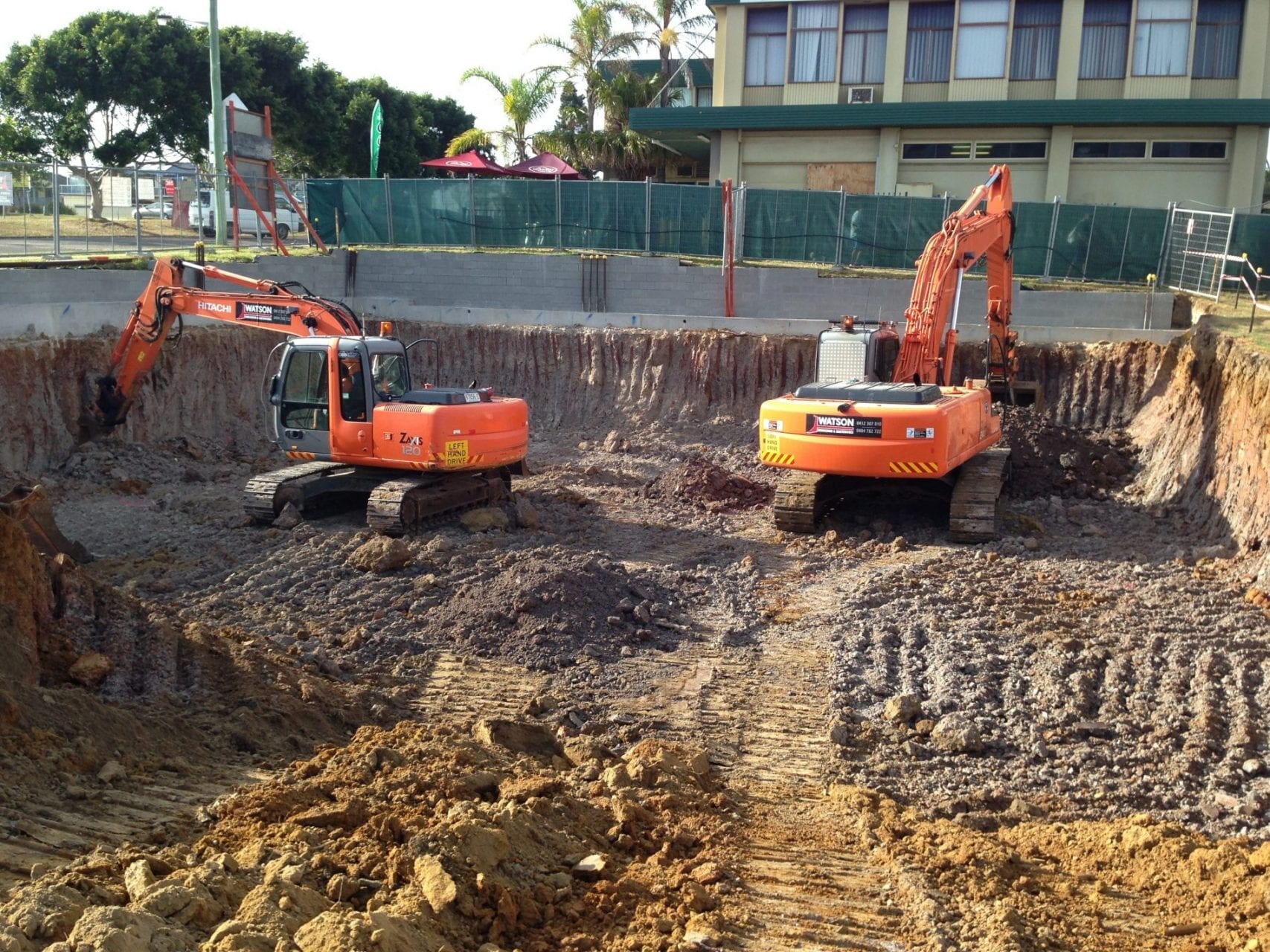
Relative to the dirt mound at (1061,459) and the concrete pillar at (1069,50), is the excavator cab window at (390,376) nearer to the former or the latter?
the dirt mound at (1061,459)

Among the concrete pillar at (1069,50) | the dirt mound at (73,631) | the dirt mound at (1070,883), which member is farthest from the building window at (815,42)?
the dirt mound at (1070,883)

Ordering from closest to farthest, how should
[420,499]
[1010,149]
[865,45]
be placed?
[420,499] → [1010,149] → [865,45]

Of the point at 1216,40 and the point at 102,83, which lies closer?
the point at 1216,40

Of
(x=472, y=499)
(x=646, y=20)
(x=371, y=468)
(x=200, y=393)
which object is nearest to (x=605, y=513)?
(x=472, y=499)

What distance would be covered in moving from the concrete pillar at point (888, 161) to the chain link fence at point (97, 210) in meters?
14.4

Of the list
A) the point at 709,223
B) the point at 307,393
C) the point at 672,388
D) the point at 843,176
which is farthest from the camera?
the point at 843,176

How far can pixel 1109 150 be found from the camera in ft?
92.0

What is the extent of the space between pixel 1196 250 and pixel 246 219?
2099 cm

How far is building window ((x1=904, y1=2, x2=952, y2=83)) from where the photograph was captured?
28781mm

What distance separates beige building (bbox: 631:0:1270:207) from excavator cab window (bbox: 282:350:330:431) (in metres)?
18.6

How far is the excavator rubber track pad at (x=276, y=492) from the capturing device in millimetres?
13172

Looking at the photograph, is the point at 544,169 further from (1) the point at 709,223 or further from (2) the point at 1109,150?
(2) the point at 1109,150

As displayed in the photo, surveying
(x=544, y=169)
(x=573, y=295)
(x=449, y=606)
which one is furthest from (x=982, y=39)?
(x=449, y=606)

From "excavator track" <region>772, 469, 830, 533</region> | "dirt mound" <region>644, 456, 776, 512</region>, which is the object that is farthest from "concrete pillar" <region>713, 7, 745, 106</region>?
"excavator track" <region>772, 469, 830, 533</region>
